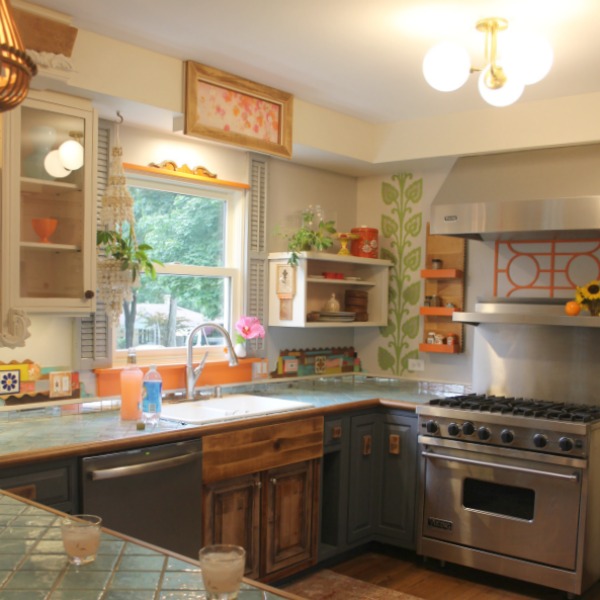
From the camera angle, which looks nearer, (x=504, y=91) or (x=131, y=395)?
(x=504, y=91)

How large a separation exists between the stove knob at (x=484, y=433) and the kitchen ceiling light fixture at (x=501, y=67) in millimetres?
1644

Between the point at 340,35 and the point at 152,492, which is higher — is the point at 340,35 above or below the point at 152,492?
above

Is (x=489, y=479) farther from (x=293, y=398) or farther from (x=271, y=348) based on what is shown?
(x=271, y=348)

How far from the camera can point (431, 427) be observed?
3740mm

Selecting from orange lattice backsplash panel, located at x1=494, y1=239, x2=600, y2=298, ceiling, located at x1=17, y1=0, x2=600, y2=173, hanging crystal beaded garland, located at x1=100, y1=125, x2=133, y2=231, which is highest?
ceiling, located at x1=17, y1=0, x2=600, y2=173

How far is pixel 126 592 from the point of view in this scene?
1297 mm

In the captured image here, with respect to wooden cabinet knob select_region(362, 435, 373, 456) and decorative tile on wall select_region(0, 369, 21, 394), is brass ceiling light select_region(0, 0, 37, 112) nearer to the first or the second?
decorative tile on wall select_region(0, 369, 21, 394)

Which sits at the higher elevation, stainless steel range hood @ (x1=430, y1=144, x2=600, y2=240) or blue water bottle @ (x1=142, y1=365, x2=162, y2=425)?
stainless steel range hood @ (x1=430, y1=144, x2=600, y2=240)

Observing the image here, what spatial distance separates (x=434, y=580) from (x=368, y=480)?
614mm

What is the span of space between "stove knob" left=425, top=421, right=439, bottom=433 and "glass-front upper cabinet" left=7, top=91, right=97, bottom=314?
180 cm

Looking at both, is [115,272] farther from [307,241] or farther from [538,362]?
[538,362]

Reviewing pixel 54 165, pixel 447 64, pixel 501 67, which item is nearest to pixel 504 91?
pixel 501 67

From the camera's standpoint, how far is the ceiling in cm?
277

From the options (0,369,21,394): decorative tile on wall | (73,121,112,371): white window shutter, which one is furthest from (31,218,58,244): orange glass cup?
(0,369,21,394): decorative tile on wall
